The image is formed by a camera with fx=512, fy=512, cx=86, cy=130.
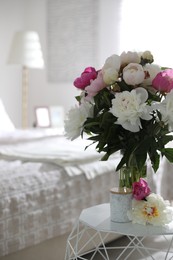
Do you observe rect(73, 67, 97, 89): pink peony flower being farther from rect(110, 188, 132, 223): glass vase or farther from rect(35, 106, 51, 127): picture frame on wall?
rect(35, 106, 51, 127): picture frame on wall

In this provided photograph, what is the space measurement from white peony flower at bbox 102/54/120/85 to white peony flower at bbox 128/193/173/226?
43 cm

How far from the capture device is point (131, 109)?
5.40 feet

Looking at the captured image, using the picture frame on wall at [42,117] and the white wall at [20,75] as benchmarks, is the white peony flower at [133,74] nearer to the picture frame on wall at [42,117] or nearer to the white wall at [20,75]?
Answer: the picture frame on wall at [42,117]

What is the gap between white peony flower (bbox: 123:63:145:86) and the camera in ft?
5.54

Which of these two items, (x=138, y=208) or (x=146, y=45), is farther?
(x=146, y=45)

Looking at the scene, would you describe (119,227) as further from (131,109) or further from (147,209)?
(131,109)

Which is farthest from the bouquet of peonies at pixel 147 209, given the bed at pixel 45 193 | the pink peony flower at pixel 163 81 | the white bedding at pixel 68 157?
the white bedding at pixel 68 157

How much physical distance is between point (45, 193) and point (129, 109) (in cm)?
104

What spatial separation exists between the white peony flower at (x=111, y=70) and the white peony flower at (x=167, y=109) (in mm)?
180

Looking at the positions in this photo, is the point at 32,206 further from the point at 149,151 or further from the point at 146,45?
the point at 146,45

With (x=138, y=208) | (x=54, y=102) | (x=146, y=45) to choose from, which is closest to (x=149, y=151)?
(x=138, y=208)

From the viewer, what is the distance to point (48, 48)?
19.0 feet

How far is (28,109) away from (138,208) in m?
4.45

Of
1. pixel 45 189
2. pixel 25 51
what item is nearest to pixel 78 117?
pixel 45 189
